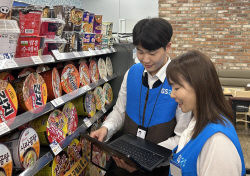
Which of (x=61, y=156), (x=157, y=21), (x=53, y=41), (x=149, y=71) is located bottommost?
(x=61, y=156)

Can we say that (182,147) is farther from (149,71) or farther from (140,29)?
(140,29)

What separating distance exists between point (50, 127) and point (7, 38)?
704mm

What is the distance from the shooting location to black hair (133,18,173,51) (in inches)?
56.4

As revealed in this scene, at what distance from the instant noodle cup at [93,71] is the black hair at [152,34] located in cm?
99

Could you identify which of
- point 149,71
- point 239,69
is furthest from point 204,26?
point 149,71

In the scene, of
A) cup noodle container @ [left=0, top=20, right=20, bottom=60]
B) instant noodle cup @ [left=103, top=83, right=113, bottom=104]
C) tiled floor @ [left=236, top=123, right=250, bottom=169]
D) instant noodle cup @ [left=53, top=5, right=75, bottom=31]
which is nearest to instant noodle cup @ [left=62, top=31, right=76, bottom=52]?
instant noodle cup @ [left=53, top=5, right=75, bottom=31]

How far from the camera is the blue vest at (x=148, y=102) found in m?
1.58

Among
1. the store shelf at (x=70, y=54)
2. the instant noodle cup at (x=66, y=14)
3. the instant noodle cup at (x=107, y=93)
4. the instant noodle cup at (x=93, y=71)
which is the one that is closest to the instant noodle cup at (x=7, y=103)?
the store shelf at (x=70, y=54)

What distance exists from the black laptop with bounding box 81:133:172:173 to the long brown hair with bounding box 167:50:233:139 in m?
0.36

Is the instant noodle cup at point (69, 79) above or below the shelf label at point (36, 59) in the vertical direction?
below

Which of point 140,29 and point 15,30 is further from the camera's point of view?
point 140,29

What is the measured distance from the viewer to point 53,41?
1528 mm

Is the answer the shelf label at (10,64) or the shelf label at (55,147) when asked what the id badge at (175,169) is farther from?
the shelf label at (10,64)

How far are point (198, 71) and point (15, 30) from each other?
888 millimetres
